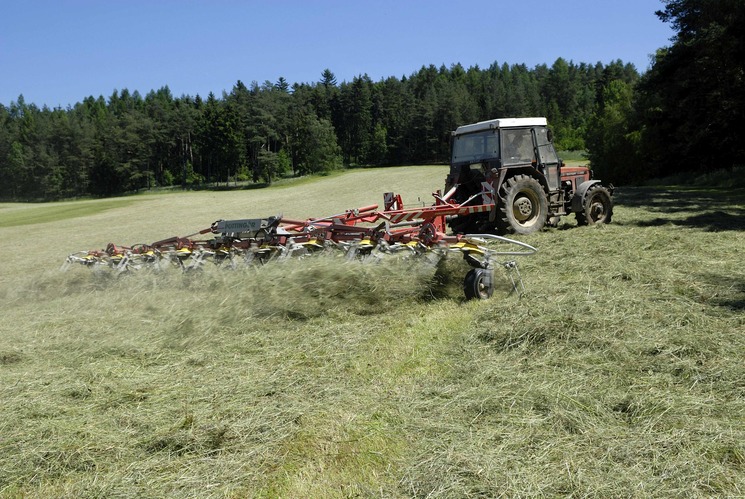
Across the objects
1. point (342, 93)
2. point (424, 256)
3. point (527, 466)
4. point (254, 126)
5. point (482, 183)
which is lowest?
point (527, 466)

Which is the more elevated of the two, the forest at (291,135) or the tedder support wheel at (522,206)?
the forest at (291,135)

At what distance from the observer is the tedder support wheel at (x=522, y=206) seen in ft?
32.8

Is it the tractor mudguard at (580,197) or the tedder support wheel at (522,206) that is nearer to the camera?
the tedder support wheel at (522,206)

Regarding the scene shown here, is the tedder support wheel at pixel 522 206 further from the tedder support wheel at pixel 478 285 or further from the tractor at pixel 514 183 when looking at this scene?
the tedder support wheel at pixel 478 285

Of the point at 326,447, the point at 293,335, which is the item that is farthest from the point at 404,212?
the point at 326,447

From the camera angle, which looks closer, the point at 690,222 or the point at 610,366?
the point at 610,366

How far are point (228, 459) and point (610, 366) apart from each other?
2.56 metres

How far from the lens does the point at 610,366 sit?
156 inches

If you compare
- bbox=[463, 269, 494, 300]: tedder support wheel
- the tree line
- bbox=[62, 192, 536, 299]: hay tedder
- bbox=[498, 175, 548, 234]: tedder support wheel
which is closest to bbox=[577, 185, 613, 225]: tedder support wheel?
bbox=[498, 175, 548, 234]: tedder support wheel

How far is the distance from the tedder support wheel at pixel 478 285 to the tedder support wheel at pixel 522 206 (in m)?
4.07

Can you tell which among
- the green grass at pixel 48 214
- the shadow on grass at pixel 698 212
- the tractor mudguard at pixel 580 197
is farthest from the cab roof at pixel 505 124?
the green grass at pixel 48 214

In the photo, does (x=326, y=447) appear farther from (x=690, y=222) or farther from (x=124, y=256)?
(x=690, y=222)

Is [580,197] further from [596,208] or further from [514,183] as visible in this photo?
[514,183]

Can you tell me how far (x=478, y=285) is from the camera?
6035mm
